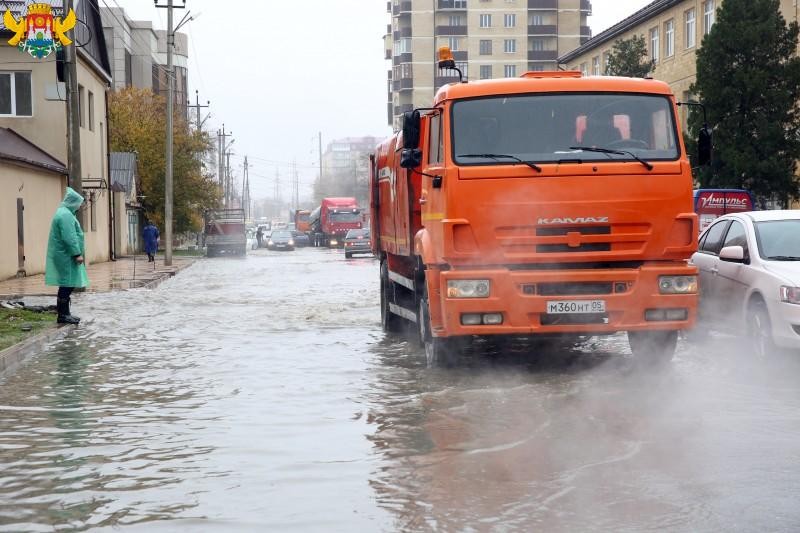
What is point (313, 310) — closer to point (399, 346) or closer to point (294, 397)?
point (399, 346)

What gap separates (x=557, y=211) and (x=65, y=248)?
8.60 meters

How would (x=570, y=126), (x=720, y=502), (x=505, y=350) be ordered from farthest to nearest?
(x=505, y=350) → (x=570, y=126) → (x=720, y=502)

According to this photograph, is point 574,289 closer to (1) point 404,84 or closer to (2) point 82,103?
(2) point 82,103

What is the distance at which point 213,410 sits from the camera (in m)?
8.90

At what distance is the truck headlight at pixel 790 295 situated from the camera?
1040cm

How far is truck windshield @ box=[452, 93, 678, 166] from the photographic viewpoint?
33.7 feet

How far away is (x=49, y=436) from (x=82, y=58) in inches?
1339

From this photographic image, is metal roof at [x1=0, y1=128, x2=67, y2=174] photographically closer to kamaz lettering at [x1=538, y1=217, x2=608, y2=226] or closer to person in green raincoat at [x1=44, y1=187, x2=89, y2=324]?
person in green raincoat at [x1=44, y1=187, x2=89, y2=324]

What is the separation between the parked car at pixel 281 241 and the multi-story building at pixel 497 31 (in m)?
44.9

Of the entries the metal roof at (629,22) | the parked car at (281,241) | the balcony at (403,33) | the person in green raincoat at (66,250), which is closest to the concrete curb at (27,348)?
the person in green raincoat at (66,250)

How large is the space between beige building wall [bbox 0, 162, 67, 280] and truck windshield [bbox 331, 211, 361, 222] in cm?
3951

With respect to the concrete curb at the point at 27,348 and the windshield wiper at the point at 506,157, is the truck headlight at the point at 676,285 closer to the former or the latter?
the windshield wiper at the point at 506,157

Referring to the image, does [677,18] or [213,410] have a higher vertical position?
[677,18]

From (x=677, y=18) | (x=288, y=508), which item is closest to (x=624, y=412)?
(x=288, y=508)
